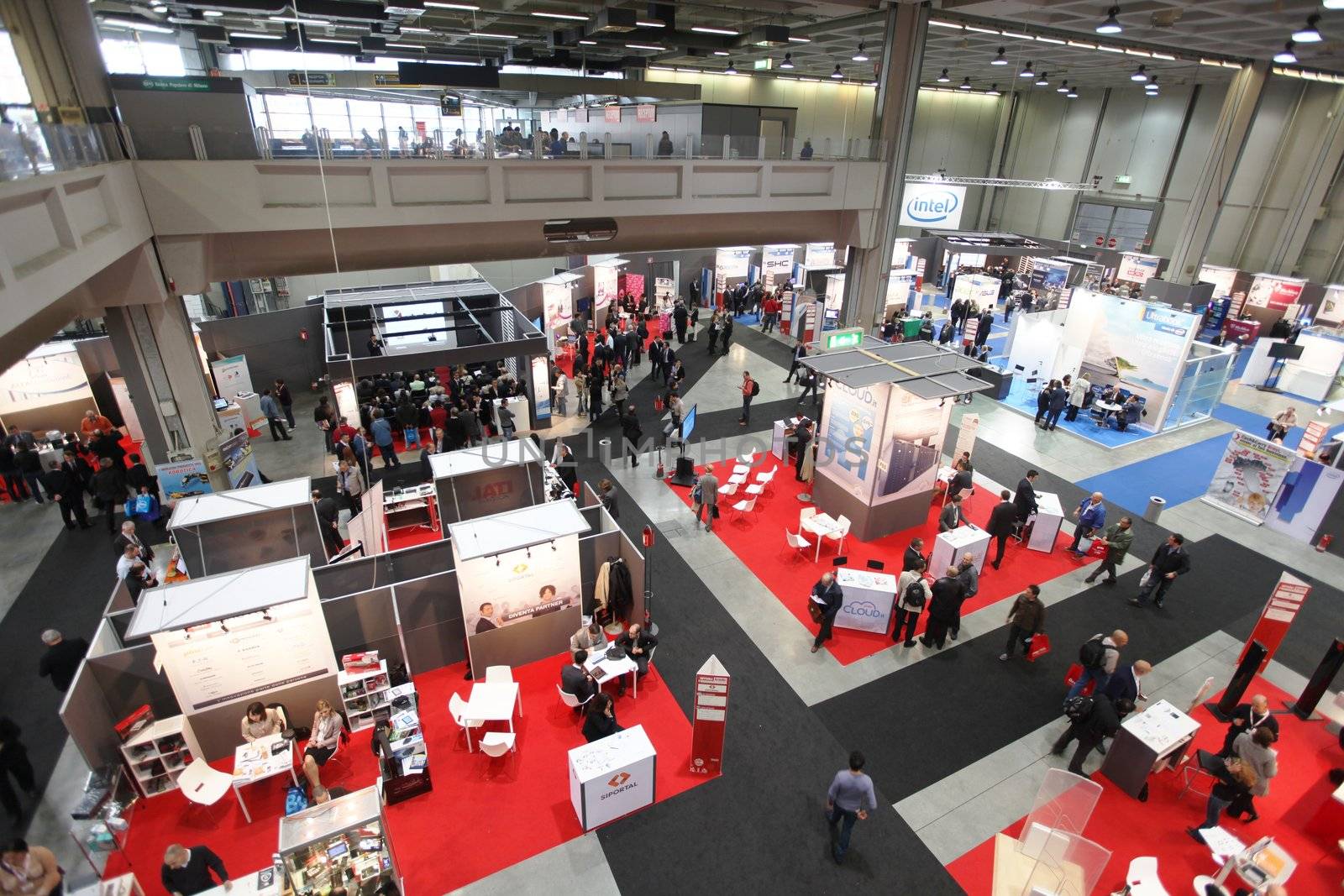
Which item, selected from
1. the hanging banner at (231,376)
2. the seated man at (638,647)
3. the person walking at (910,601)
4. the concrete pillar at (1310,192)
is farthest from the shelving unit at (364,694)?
the concrete pillar at (1310,192)

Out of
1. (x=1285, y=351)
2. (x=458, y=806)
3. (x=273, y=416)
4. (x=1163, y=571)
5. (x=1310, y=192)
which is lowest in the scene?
(x=458, y=806)

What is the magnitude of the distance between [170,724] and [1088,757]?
1017cm

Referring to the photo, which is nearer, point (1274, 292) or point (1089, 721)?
point (1089, 721)

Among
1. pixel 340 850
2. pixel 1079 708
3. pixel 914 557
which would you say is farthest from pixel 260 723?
pixel 1079 708

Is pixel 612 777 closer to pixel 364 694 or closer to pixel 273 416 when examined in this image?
pixel 364 694

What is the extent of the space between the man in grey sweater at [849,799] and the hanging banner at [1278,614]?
5619mm

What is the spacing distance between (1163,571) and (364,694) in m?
11.3

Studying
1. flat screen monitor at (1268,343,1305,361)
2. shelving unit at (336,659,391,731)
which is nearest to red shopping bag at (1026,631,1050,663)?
shelving unit at (336,659,391,731)

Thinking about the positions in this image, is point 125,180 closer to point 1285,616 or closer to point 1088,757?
point 1088,757

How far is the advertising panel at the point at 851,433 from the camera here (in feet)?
34.6

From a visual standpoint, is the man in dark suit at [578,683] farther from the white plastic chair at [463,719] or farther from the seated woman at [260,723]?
the seated woman at [260,723]

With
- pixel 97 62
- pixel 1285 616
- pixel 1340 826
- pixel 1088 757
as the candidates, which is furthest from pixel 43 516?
pixel 1285 616

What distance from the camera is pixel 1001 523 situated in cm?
1033

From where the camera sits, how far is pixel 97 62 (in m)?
8.38
